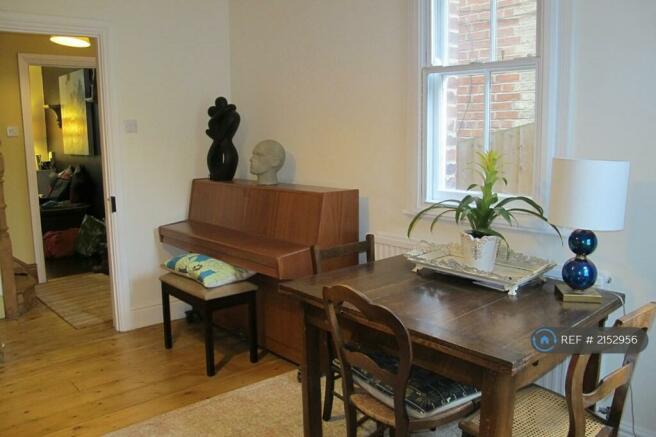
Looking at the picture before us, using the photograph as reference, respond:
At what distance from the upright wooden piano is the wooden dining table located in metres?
0.65

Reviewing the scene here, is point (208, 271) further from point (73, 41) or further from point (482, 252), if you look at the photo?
point (73, 41)

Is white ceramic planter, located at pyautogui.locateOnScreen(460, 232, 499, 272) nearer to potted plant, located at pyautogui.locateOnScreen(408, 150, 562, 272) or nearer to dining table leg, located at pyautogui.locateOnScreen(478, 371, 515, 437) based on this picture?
potted plant, located at pyautogui.locateOnScreen(408, 150, 562, 272)

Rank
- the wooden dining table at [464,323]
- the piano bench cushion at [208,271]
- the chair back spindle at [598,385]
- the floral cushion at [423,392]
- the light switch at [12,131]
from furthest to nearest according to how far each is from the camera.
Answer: the light switch at [12,131], the piano bench cushion at [208,271], the floral cushion at [423,392], the wooden dining table at [464,323], the chair back spindle at [598,385]

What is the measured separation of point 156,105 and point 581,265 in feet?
10.3

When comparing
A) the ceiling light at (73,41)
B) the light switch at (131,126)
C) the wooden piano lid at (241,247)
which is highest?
the ceiling light at (73,41)

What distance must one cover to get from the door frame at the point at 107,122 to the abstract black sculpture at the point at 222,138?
660 millimetres

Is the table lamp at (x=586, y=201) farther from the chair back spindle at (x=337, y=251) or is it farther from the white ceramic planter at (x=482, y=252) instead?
the chair back spindle at (x=337, y=251)

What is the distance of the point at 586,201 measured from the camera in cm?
207

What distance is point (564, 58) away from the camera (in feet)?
8.13

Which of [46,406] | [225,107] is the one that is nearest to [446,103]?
[225,107]

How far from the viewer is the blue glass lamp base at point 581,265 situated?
218 cm

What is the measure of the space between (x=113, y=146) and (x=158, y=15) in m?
1.01

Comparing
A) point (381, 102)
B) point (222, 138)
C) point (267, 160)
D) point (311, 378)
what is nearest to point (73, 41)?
point (222, 138)

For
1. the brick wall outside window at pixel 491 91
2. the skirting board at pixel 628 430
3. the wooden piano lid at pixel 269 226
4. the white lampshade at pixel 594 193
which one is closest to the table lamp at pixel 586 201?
the white lampshade at pixel 594 193
